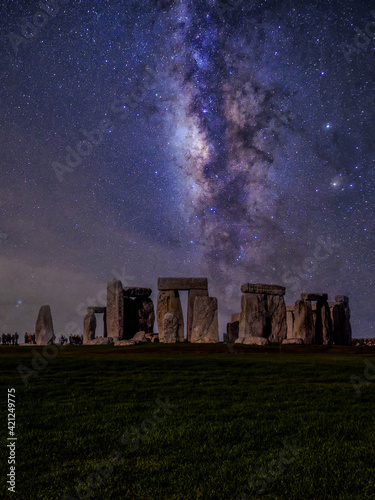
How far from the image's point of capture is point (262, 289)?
855 inches

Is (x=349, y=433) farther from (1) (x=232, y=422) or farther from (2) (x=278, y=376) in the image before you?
(2) (x=278, y=376)

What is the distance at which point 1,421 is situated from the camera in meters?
6.62

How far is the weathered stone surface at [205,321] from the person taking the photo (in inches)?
803

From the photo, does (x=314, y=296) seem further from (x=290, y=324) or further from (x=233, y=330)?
(x=233, y=330)

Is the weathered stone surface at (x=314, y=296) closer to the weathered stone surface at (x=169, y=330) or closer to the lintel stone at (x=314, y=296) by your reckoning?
the lintel stone at (x=314, y=296)

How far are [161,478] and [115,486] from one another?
1.44 feet

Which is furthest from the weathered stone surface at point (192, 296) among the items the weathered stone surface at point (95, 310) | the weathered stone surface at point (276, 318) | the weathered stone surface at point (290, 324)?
the weathered stone surface at point (95, 310)

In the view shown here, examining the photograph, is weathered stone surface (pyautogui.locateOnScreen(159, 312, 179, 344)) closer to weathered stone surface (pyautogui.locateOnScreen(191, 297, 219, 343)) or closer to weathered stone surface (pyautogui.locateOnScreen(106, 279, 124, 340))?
weathered stone surface (pyautogui.locateOnScreen(191, 297, 219, 343))

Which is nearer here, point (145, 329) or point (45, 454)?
point (45, 454)

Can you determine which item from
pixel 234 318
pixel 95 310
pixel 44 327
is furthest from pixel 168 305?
pixel 234 318

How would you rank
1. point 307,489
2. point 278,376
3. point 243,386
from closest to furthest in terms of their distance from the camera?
point 307,489 → point 243,386 → point 278,376

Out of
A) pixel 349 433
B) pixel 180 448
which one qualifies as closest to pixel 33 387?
pixel 180 448

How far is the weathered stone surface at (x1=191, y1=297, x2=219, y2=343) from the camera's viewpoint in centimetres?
2041

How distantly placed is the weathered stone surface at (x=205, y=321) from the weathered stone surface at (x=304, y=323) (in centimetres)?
463
